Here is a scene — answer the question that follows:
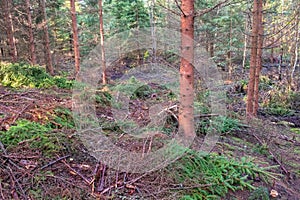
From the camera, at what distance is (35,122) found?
12.9 ft

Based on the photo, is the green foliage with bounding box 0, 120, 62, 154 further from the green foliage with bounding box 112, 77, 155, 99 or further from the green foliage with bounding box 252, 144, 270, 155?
the green foliage with bounding box 112, 77, 155, 99

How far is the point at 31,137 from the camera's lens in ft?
11.2

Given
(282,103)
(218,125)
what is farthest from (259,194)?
(282,103)

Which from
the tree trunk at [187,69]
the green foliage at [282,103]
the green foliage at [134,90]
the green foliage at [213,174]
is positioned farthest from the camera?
the green foliage at [282,103]

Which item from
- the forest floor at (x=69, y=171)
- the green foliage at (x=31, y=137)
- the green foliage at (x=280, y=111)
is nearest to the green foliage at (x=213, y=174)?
the forest floor at (x=69, y=171)

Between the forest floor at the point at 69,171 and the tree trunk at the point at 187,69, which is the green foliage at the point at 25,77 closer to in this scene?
the forest floor at the point at 69,171

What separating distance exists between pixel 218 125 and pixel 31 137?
12.4ft

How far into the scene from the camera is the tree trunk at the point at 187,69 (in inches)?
156

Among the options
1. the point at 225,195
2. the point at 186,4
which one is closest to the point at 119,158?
the point at 225,195

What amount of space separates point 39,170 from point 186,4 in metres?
3.21

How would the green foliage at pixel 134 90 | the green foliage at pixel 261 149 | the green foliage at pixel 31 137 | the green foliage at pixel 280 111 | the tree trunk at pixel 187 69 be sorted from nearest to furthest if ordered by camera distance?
the green foliage at pixel 31 137 → the tree trunk at pixel 187 69 → the green foliage at pixel 261 149 → the green foliage at pixel 134 90 → the green foliage at pixel 280 111

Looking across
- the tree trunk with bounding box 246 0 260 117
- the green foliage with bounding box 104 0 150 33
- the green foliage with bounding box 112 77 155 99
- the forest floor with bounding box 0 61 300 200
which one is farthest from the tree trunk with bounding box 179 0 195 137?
the green foliage with bounding box 104 0 150 33

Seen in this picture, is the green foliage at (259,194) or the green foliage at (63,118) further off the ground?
the green foliage at (63,118)

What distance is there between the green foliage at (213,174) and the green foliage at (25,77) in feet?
18.9
